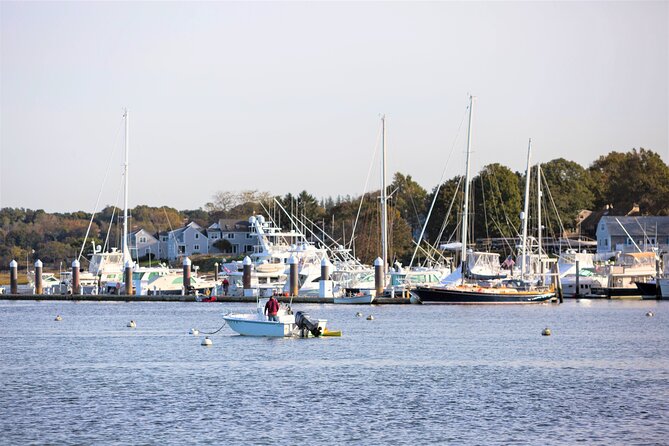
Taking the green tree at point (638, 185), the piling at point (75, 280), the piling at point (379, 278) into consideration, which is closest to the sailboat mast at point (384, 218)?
the piling at point (379, 278)

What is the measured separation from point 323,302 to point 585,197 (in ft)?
241

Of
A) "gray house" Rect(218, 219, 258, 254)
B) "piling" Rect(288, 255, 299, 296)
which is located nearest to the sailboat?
"piling" Rect(288, 255, 299, 296)

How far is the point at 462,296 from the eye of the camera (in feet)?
303

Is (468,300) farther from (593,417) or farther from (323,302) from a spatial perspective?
(593,417)

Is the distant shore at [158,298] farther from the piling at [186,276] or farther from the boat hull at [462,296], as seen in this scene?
the piling at [186,276]

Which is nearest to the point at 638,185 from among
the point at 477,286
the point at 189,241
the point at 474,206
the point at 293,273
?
the point at 474,206

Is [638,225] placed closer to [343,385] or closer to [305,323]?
[305,323]

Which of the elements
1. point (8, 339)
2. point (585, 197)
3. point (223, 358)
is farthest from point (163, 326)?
point (585, 197)

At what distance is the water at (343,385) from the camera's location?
31781mm

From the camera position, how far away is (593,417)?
1344 inches

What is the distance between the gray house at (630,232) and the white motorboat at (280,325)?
291 ft

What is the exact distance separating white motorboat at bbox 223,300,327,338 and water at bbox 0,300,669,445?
0.99 metres

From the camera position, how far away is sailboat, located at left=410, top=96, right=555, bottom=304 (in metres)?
92.4

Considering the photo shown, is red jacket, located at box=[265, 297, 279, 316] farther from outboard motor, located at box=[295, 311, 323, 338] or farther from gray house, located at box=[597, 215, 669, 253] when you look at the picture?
gray house, located at box=[597, 215, 669, 253]
